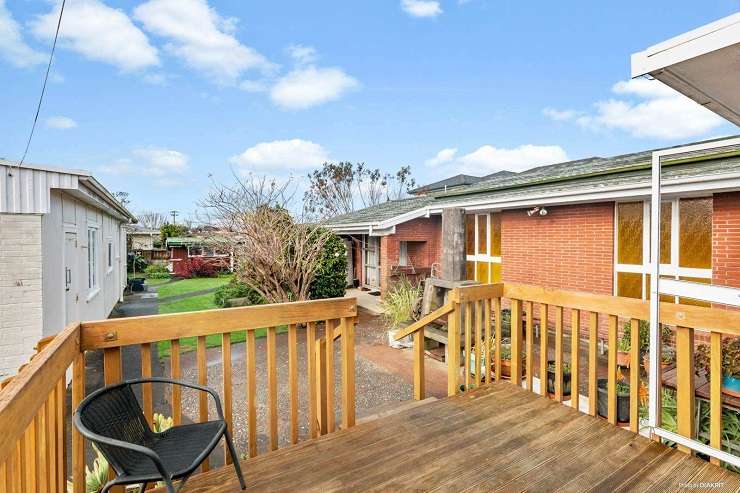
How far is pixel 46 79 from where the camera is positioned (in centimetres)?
546

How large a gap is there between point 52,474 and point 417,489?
1635 millimetres

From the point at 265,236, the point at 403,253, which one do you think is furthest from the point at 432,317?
the point at 403,253

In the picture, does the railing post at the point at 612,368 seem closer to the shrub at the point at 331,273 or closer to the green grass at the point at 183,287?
the shrub at the point at 331,273

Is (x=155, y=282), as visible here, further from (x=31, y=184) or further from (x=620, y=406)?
(x=620, y=406)

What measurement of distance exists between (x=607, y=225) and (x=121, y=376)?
7691 millimetres

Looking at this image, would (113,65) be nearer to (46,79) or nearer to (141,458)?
(46,79)

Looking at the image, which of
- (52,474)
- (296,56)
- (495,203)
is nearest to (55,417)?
(52,474)

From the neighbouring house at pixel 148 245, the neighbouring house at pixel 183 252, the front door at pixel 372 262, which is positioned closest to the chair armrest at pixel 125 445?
the front door at pixel 372 262

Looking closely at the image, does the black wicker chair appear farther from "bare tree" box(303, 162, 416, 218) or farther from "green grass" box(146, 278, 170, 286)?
"bare tree" box(303, 162, 416, 218)

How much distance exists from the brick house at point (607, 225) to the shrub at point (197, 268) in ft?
51.3

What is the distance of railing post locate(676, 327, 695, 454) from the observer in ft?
7.82

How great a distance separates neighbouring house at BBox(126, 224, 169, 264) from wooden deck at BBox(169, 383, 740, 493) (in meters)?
25.9

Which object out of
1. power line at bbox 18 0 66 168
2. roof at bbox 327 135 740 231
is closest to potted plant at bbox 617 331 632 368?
roof at bbox 327 135 740 231

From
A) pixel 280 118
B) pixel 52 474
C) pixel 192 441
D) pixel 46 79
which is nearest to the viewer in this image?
pixel 52 474
